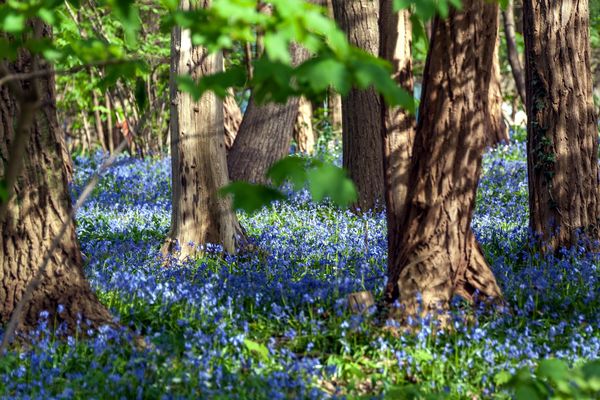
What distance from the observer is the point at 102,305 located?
18.9ft

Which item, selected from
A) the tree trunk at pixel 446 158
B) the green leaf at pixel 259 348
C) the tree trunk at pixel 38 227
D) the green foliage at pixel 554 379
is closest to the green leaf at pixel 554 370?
the green foliage at pixel 554 379

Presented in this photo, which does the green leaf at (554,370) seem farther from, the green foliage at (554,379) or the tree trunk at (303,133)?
the tree trunk at (303,133)

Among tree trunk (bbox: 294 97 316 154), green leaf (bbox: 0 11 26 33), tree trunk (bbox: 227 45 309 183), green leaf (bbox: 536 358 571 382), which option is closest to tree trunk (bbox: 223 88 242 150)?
tree trunk (bbox: 227 45 309 183)

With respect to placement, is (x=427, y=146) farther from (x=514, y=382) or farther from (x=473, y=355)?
(x=514, y=382)

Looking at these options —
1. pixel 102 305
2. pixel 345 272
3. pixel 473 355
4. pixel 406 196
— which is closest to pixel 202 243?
pixel 345 272

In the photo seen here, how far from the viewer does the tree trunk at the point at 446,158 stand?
541 cm

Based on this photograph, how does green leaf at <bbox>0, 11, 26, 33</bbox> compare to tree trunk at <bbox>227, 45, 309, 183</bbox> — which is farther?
tree trunk at <bbox>227, 45, 309, 183</bbox>

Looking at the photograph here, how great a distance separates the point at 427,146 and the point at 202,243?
3.14m

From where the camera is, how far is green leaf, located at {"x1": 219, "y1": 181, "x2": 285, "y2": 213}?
9.36 ft

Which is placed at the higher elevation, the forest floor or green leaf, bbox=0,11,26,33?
green leaf, bbox=0,11,26,33

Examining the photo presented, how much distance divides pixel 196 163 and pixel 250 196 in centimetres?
516

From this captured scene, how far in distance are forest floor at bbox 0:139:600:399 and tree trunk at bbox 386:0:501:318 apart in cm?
28

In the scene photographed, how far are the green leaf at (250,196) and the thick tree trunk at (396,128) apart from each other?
2.92 metres

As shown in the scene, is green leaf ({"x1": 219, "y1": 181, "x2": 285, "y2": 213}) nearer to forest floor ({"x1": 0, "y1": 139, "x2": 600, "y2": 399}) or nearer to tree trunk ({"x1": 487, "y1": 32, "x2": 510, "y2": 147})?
forest floor ({"x1": 0, "y1": 139, "x2": 600, "y2": 399})
